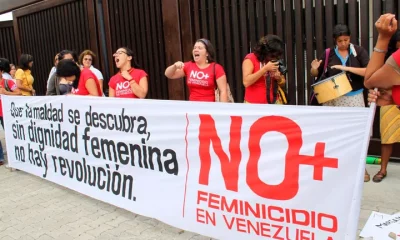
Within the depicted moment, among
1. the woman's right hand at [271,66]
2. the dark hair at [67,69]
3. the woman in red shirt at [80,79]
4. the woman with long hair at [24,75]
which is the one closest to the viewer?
the woman's right hand at [271,66]

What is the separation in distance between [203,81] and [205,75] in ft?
0.22

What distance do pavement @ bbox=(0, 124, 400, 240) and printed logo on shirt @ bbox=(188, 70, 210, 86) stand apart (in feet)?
4.94

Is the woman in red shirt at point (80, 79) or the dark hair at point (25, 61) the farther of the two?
the dark hair at point (25, 61)

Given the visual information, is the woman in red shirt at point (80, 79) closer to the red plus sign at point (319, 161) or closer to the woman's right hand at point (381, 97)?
the red plus sign at point (319, 161)

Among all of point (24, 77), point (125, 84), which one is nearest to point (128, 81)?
point (125, 84)

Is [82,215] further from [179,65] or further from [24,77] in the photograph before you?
[24,77]

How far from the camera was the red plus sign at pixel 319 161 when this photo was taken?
233 cm

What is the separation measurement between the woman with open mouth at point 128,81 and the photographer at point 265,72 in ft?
3.93

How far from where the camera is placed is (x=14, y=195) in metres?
4.71

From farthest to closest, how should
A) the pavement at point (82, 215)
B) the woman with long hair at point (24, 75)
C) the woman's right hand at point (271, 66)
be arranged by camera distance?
the woman with long hair at point (24, 75), the woman's right hand at point (271, 66), the pavement at point (82, 215)

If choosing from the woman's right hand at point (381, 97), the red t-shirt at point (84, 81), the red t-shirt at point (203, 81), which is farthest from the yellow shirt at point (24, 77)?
the woman's right hand at point (381, 97)

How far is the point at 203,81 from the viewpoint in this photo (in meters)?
4.01

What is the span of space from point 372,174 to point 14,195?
4409 mm

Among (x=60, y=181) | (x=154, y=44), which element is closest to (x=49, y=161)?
(x=60, y=181)
